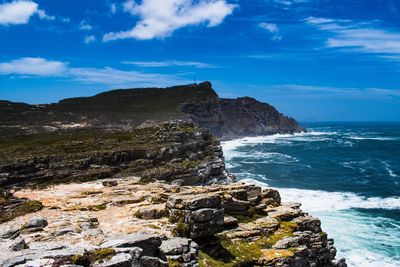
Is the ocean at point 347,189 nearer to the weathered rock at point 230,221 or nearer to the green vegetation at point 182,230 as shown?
the weathered rock at point 230,221

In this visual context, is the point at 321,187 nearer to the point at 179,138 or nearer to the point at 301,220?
the point at 179,138

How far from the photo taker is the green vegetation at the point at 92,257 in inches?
576

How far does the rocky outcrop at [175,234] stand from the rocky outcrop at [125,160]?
86.2 feet

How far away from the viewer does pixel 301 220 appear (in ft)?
101

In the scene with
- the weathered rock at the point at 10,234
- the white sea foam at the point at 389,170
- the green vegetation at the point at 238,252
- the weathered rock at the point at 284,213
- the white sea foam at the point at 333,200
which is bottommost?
the white sea foam at the point at 333,200

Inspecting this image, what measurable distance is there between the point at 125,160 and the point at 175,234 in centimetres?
4789

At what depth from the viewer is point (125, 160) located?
70188 mm

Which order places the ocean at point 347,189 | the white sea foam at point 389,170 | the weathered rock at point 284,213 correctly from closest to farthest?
the weathered rock at point 284,213, the ocean at point 347,189, the white sea foam at point 389,170

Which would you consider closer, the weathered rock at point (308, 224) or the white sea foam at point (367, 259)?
the weathered rock at point (308, 224)

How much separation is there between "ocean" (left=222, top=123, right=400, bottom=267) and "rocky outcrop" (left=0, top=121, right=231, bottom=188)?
16.1 meters

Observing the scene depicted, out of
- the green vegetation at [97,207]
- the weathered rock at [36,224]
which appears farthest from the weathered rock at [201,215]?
the green vegetation at [97,207]

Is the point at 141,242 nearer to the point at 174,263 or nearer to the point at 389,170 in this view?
the point at 174,263

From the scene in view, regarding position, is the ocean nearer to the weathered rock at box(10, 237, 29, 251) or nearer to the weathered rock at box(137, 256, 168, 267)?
the weathered rock at box(137, 256, 168, 267)

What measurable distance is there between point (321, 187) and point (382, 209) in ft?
66.2
